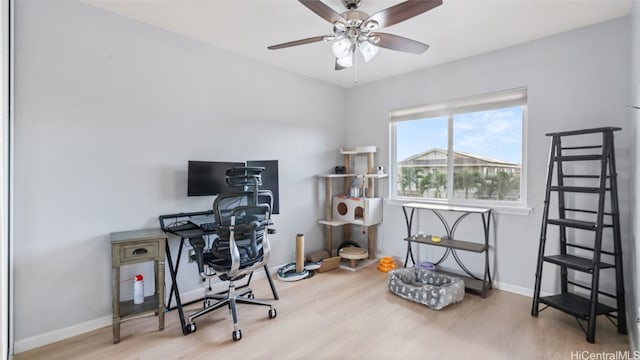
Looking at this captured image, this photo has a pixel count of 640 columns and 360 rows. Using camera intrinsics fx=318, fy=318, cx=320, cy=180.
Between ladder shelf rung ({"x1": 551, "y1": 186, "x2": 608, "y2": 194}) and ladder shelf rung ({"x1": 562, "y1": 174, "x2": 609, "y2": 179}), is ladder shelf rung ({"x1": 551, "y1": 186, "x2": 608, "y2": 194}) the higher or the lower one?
the lower one

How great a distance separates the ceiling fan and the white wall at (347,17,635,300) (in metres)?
1.48

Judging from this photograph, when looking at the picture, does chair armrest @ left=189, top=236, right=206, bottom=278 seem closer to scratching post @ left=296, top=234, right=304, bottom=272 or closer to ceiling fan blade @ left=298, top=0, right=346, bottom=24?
scratching post @ left=296, top=234, right=304, bottom=272

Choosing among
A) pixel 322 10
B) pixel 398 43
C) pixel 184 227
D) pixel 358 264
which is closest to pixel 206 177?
pixel 184 227

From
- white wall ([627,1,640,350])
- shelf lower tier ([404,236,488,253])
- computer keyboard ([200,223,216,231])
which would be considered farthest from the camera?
shelf lower tier ([404,236,488,253])

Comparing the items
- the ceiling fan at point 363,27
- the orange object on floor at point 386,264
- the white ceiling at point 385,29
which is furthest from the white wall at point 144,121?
the ceiling fan at point 363,27

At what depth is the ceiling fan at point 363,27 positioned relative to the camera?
6.43 feet

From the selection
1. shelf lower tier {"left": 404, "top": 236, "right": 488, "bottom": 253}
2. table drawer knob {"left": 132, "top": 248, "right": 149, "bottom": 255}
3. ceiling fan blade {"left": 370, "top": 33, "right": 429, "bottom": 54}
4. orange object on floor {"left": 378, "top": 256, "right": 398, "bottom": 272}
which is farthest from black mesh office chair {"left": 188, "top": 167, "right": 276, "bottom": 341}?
shelf lower tier {"left": 404, "top": 236, "right": 488, "bottom": 253}

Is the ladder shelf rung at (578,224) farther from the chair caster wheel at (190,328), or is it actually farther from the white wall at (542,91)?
the chair caster wheel at (190,328)

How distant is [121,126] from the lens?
2.71 m

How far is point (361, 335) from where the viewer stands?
2545mm

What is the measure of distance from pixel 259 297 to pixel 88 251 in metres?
1.55

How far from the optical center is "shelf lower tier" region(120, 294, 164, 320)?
2.47 meters

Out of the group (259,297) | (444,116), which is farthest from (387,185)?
(259,297)

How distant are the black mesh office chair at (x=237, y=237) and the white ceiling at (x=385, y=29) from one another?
4.30 feet
